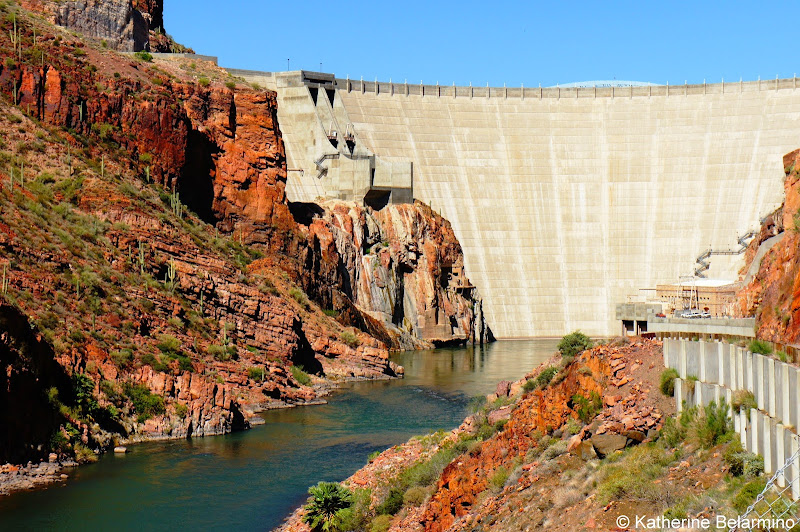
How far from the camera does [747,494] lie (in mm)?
15023

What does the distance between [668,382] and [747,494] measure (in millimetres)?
5516

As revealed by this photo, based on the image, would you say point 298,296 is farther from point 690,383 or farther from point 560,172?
point 690,383

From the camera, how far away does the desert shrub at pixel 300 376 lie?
58406 millimetres

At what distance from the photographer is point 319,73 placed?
3898 inches

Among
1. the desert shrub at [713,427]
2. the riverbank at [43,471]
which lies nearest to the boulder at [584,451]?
the desert shrub at [713,427]

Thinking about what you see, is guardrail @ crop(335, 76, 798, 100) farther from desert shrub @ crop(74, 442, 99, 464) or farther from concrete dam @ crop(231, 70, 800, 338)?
desert shrub @ crop(74, 442, 99, 464)

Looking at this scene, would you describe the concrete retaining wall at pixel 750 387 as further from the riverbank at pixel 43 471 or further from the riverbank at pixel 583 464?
the riverbank at pixel 43 471

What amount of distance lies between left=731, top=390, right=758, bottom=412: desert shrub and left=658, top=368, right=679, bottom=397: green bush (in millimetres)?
2765

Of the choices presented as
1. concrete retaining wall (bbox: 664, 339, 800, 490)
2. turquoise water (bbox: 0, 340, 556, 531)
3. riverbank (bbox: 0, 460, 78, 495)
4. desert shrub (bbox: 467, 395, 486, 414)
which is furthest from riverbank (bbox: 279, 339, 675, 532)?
riverbank (bbox: 0, 460, 78, 495)

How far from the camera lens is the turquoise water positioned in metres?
32.8

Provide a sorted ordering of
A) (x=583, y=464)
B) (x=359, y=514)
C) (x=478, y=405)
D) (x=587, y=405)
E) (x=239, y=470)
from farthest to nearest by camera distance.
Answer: (x=239, y=470), (x=478, y=405), (x=359, y=514), (x=587, y=405), (x=583, y=464)

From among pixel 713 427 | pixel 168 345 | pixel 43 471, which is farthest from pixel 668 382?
pixel 168 345

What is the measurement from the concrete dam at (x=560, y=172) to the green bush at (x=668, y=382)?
237ft

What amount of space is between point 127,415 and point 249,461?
20.2 feet
